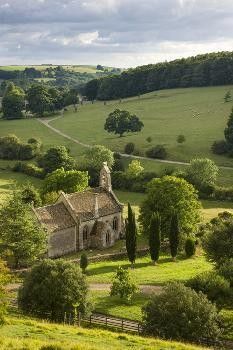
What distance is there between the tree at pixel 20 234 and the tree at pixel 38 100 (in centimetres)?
13224

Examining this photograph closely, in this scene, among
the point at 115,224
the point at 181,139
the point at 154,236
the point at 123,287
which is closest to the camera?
Answer: the point at 123,287

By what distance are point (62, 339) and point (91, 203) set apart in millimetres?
43591

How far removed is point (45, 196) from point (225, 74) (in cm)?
12835

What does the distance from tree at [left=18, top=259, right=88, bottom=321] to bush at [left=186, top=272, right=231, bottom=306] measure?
9.93m

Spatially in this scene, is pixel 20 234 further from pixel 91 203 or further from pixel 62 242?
pixel 91 203

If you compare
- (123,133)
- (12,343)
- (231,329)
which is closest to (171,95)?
(123,133)

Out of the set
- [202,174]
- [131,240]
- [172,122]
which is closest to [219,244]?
[131,240]

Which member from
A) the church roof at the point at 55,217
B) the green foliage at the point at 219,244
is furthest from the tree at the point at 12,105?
the green foliage at the point at 219,244

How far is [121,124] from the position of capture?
150 meters

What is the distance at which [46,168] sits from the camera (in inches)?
4769

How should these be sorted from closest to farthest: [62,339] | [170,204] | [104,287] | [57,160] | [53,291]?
[62,339], [53,291], [104,287], [170,204], [57,160]

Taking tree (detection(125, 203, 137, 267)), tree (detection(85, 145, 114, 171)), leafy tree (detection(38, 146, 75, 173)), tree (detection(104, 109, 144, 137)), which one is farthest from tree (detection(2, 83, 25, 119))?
tree (detection(125, 203, 137, 267))

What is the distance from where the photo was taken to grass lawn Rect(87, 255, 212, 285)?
59500mm

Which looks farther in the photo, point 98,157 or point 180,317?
point 98,157
